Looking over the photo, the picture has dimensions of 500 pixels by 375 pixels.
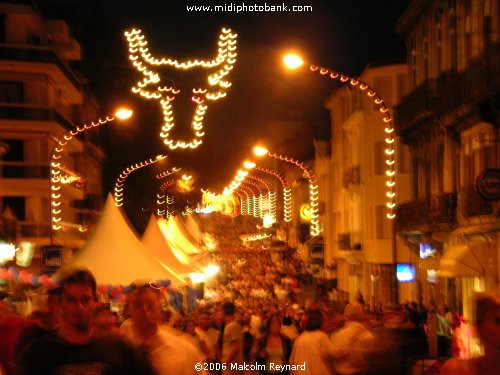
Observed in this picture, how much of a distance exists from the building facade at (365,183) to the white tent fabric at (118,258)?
16.5m

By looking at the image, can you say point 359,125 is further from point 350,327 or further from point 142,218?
point 350,327

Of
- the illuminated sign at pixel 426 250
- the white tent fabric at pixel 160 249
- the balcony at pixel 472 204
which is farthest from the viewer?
the illuminated sign at pixel 426 250

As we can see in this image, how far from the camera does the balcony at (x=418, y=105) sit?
3094cm

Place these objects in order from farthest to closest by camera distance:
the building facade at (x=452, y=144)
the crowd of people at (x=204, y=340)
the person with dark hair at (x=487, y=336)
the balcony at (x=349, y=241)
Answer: the balcony at (x=349, y=241) → the building facade at (x=452, y=144) → the person with dark hair at (x=487, y=336) → the crowd of people at (x=204, y=340)

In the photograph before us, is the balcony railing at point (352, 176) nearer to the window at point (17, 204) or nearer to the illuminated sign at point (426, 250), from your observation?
the illuminated sign at point (426, 250)

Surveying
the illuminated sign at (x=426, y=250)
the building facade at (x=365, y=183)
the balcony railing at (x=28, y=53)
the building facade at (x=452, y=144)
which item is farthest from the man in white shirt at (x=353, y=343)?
the balcony railing at (x=28, y=53)

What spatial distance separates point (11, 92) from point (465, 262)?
28.1 m

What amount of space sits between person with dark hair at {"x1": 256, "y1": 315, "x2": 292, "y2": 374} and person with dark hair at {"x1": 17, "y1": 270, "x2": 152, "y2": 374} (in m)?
9.72

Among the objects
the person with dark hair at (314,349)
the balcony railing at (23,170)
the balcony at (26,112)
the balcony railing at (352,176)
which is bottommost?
the person with dark hair at (314,349)

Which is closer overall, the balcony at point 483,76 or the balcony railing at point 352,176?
the balcony at point 483,76

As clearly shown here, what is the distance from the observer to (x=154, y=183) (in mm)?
50500

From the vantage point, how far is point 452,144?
98.0 feet

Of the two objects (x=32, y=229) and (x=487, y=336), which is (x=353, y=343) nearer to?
(x=487, y=336)

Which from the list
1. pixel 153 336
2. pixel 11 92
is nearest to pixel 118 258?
pixel 153 336
